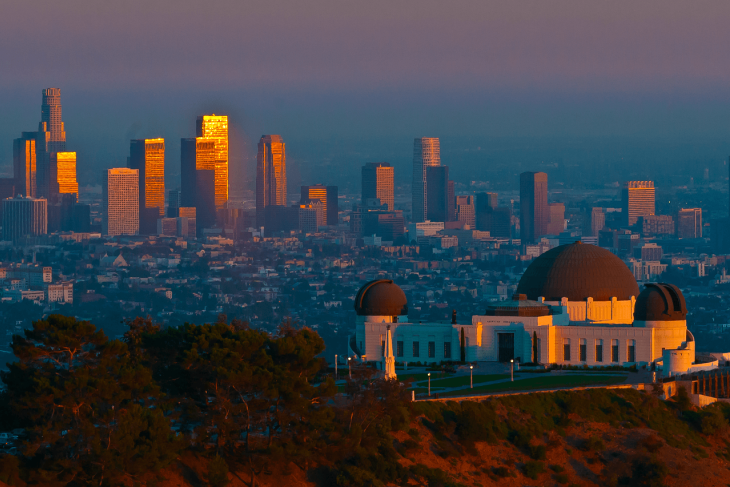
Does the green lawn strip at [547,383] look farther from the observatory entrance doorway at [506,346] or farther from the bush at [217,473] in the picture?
the bush at [217,473]

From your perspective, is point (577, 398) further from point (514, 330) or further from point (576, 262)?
point (576, 262)

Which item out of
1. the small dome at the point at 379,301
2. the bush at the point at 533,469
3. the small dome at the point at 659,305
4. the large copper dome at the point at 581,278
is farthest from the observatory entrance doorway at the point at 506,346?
the bush at the point at 533,469

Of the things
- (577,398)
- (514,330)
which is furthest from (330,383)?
(514,330)

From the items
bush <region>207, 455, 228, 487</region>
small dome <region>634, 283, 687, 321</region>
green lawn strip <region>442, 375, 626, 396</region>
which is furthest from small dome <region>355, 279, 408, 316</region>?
bush <region>207, 455, 228, 487</region>

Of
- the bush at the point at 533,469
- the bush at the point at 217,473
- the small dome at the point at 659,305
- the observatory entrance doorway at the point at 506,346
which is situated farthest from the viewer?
the observatory entrance doorway at the point at 506,346

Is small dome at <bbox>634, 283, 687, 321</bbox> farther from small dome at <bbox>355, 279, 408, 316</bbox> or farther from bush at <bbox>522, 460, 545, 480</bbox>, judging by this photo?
bush at <bbox>522, 460, 545, 480</bbox>

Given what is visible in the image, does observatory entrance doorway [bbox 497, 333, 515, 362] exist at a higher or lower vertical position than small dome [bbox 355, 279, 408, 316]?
lower
